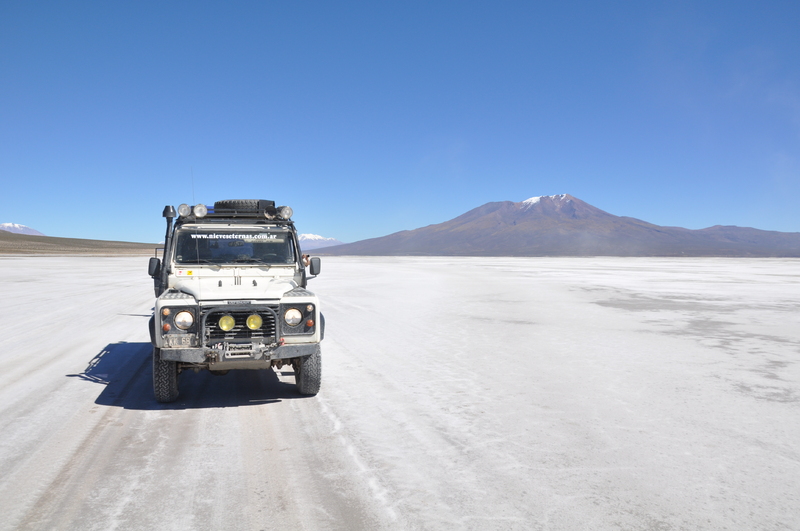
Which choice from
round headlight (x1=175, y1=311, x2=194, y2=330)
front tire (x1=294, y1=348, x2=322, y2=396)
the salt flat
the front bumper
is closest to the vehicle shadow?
the salt flat

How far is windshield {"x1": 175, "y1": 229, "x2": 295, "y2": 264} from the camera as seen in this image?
760 centimetres

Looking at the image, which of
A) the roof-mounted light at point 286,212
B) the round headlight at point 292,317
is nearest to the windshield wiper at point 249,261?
the roof-mounted light at point 286,212

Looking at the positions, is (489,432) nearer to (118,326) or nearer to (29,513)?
(29,513)

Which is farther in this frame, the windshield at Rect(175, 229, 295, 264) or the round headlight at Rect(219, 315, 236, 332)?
the windshield at Rect(175, 229, 295, 264)

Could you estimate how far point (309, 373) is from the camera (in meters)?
6.53

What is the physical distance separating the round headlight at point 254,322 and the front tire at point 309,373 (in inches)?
30.5

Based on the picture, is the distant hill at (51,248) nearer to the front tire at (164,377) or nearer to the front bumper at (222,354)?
the front tire at (164,377)

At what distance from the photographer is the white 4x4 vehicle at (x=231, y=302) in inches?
234

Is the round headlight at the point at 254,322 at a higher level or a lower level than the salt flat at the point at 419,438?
higher

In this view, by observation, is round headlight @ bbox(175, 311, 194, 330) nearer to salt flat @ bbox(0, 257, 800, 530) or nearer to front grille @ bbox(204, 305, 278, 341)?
front grille @ bbox(204, 305, 278, 341)

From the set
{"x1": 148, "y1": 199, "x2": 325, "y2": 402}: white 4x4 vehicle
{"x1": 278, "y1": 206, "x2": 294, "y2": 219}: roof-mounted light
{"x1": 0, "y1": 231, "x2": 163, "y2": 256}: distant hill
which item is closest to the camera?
{"x1": 148, "y1": 199, "x2": 325, "y2": 402}: white 4x4 vehicle

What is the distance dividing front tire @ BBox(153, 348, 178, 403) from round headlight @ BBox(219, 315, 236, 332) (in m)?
0.87

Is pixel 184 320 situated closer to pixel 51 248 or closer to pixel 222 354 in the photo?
pixel 222 354

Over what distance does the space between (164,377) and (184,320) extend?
82cm
